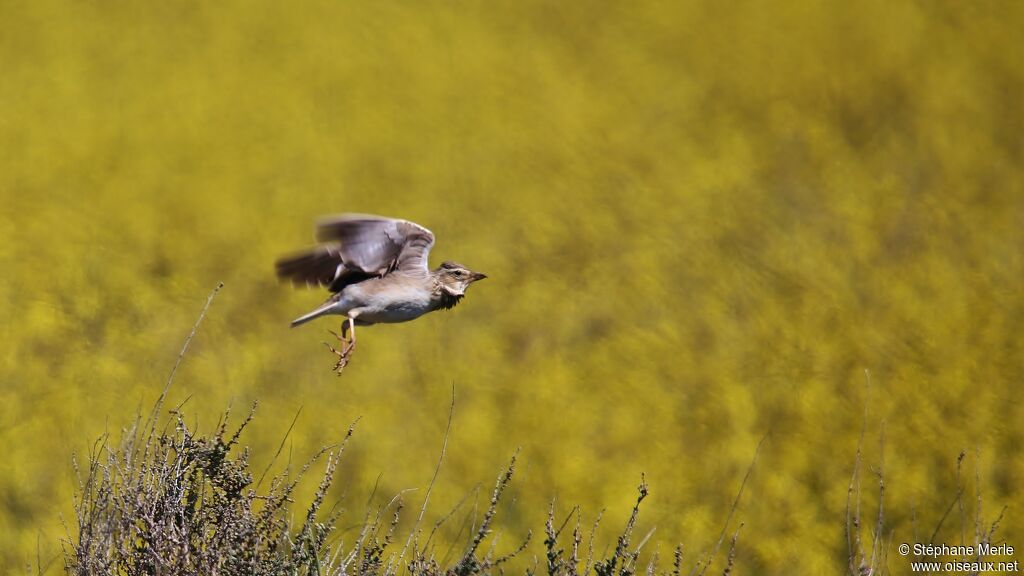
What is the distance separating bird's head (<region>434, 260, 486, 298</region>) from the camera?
584cm

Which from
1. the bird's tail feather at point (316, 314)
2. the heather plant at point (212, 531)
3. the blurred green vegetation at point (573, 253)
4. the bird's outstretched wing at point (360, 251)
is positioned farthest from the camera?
the blurred green vegetation at point (573, 253)

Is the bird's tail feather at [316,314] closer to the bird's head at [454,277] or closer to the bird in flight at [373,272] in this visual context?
the bird in flight at [373,272]

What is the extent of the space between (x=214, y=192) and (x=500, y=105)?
151 cm

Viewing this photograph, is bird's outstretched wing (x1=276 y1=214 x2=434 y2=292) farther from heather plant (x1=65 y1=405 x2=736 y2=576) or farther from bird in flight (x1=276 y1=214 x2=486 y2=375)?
heather plant (x1=65 y1=405 x2=736 y2=576)

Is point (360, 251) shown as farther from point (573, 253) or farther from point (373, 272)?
point (573, 253)

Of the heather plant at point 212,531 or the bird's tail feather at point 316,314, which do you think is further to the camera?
the bird's tail feather at point 316,314

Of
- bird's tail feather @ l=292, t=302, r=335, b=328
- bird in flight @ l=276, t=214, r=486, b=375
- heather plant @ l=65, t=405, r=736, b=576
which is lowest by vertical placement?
heather plant @ l=65, t=405, r=736, b=576

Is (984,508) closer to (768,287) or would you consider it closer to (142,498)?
(768,287)

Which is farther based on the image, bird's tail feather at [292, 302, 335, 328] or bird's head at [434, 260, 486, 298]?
bird's head at [434, 260, 486, 298]

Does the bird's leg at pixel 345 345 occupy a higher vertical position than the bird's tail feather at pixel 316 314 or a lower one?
lower

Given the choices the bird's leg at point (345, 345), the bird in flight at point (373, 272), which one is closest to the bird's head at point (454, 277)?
the bird in flight at point (373, 272)

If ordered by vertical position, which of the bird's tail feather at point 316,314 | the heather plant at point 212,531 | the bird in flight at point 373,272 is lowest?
the heather plant at point 212,531

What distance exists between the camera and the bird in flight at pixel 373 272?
5680 millimetres

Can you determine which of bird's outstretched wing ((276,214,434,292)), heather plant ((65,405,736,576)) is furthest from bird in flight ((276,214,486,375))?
heather plant ((65,405,736,576))
